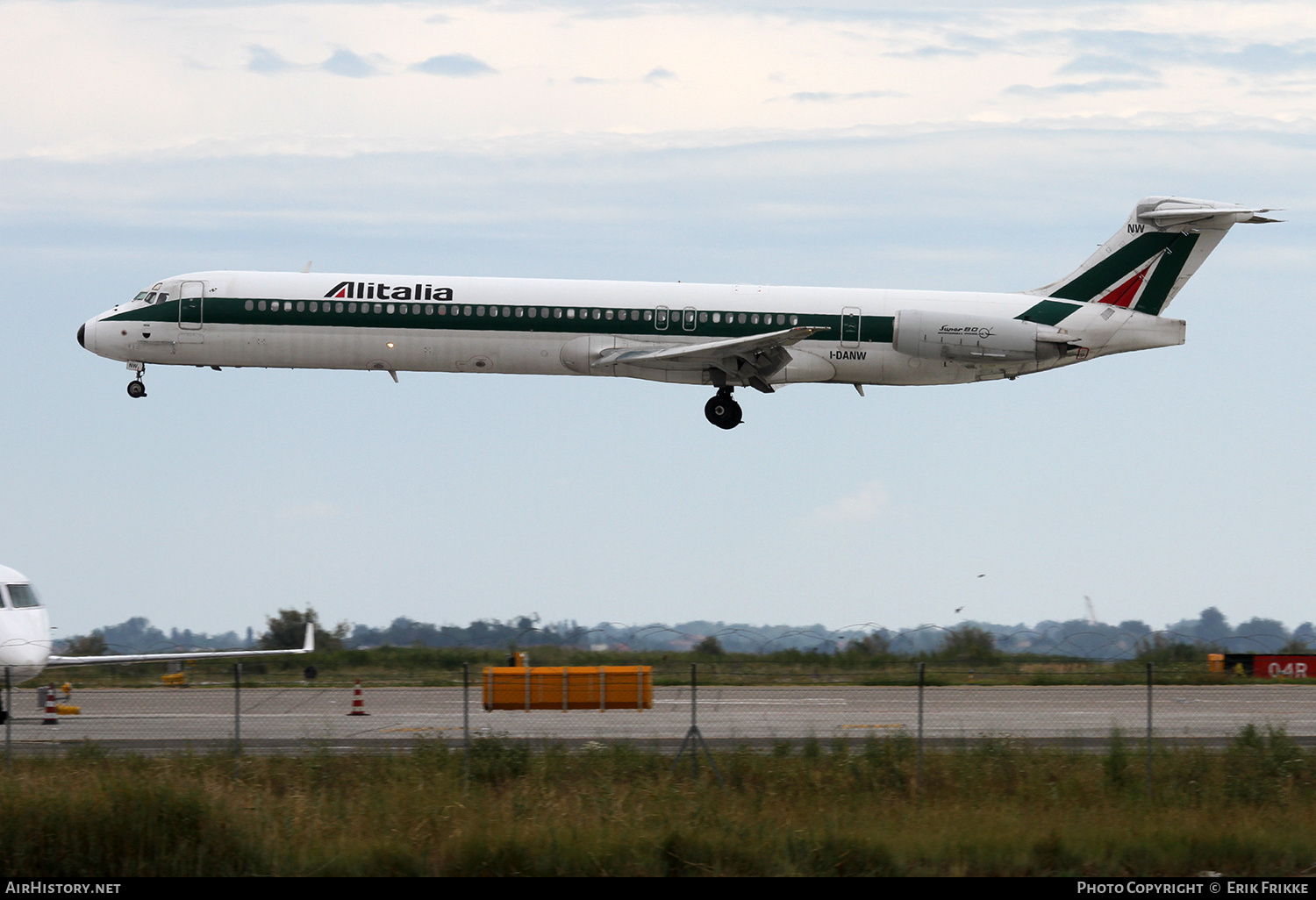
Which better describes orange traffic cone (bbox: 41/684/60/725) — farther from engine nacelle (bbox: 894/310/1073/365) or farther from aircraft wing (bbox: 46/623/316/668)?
engine nacelle (bbox: 894/310/1073/365)

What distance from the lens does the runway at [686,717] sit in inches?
861

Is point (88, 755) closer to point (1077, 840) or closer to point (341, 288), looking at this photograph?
point (1077, 840)

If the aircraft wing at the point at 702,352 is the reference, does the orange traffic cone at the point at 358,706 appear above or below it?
below

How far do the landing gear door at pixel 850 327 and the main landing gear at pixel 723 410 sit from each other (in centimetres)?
289

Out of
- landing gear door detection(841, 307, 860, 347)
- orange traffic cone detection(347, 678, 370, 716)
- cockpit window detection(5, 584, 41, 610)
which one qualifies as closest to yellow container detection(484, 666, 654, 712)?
orange traffic cone detection(347, 678, 370, 716)

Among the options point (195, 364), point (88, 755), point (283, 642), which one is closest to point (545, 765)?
point (88, 755)

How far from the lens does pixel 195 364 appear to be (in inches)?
1304

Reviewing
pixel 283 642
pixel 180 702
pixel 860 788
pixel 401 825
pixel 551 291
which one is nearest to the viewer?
pixel 401 825

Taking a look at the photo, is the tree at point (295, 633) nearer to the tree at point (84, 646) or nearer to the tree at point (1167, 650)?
the tree at point (84, 646)

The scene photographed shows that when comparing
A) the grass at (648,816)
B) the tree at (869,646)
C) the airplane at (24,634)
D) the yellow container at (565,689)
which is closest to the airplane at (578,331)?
the tree at (869,646)

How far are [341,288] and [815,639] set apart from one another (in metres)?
13.7

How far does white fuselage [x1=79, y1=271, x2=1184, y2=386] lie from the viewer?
32.0 m

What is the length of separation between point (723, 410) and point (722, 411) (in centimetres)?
5

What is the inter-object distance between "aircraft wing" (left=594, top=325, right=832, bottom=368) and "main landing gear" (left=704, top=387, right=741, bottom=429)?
1080mm
